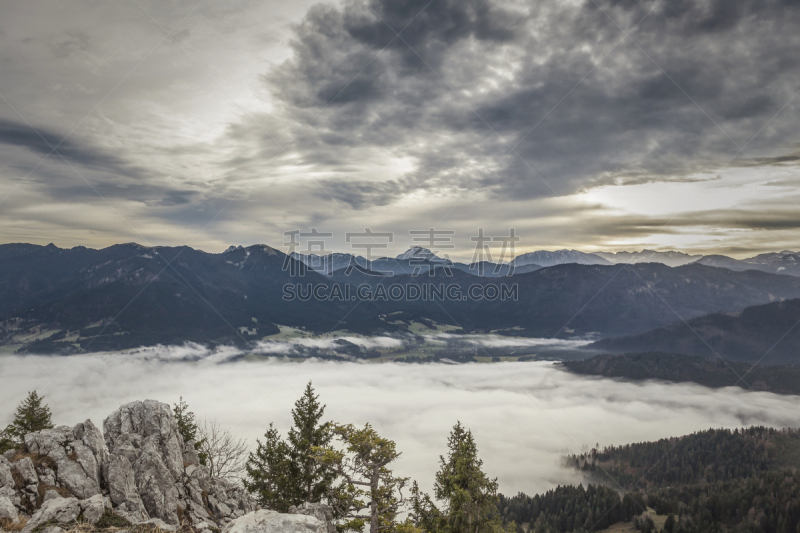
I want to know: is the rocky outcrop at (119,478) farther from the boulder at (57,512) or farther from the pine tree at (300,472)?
the pine tree at (300,472)

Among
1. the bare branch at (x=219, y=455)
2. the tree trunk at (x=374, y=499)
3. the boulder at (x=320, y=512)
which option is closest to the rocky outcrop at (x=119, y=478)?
the boulder at (x=320, y=512)

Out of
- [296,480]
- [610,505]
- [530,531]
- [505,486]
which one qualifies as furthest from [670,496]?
[296,480]

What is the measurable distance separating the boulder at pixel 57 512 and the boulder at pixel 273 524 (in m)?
8.66

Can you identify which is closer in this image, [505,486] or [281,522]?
[281,522]

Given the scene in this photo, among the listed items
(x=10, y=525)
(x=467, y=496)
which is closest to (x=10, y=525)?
(x=10, y=525)

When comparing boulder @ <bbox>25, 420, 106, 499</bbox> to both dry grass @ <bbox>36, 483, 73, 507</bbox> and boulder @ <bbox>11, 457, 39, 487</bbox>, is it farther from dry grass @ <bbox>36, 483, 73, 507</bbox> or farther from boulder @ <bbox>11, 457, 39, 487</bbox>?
boulder @ <bbox>11, 457, 39, 487</bbox>

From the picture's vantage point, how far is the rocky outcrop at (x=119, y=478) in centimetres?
1866

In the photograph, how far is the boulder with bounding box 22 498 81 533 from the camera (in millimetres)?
15830

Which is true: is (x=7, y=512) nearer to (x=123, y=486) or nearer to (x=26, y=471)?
(x=26, y=471)

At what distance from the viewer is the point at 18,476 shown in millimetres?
19969

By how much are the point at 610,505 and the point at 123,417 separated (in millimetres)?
187147

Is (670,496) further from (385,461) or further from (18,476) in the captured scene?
(18,476)

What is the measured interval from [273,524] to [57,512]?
10.9 meters

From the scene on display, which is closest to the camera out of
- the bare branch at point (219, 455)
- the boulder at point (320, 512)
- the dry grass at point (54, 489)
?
the dry grass at point (54, 489)
